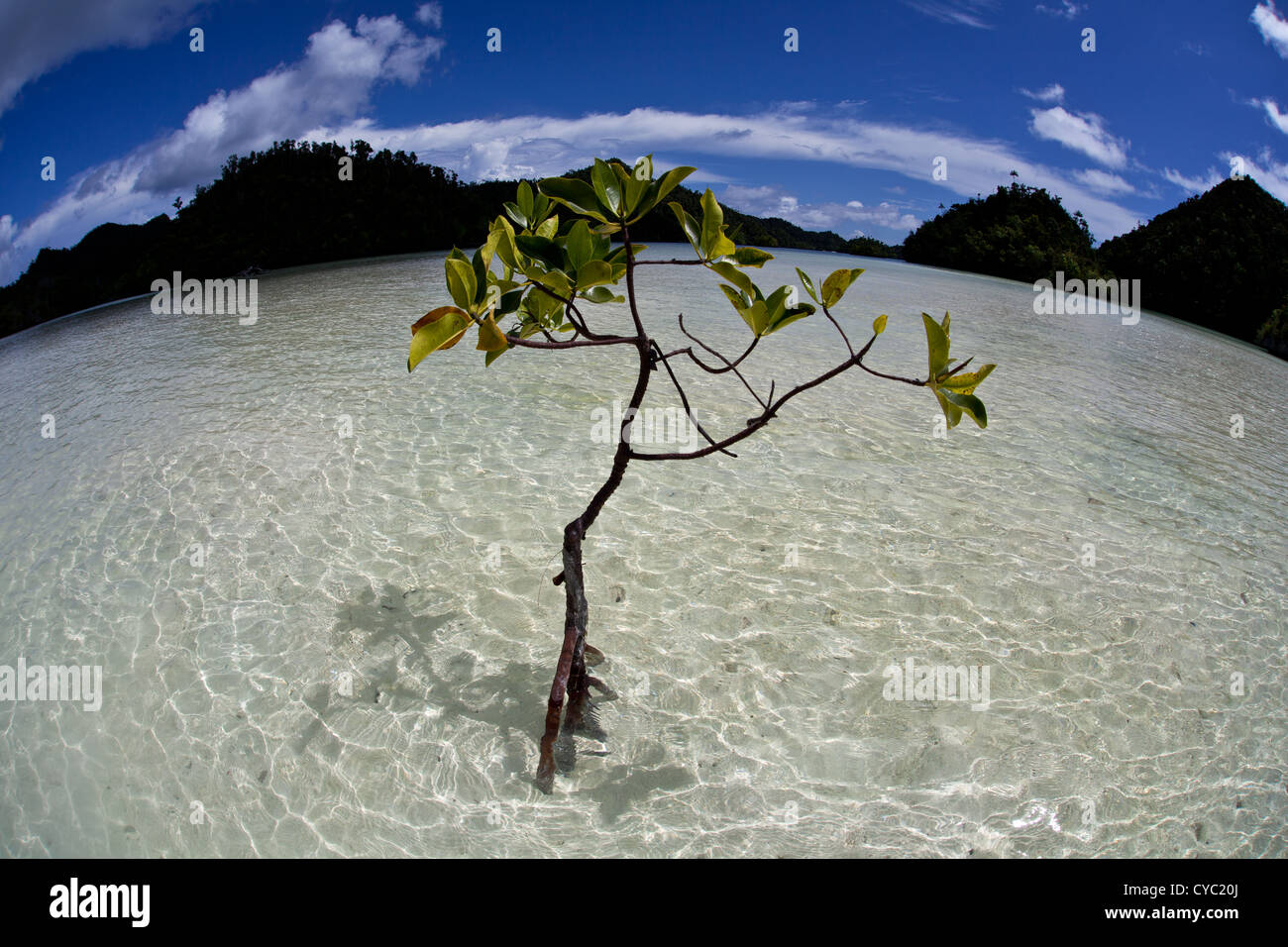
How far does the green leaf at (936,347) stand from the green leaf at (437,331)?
2.89ft

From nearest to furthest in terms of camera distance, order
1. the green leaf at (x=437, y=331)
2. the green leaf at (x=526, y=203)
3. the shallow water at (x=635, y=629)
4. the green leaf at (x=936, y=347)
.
Result: the green leaf at (x=437, y=331) → the green leaf at (x=936, y=347) → the green leaf at (x=526, y=203) → the shallow water at (x=635, y=629)

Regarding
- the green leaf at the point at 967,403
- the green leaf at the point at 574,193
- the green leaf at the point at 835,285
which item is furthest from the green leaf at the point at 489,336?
the green leaf at the point at 967,403

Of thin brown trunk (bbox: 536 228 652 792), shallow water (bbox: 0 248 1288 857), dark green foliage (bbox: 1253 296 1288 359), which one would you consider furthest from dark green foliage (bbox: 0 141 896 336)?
thin brown trunk (bbox: 536 228 652 792)

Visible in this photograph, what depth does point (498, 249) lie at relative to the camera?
1.37m

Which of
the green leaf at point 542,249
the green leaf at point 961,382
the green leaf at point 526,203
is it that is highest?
the green leaf at point 526,203

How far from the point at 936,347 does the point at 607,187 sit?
2.60 feet

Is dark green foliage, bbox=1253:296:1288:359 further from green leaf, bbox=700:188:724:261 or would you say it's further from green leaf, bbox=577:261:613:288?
green leaf, bbox=577:261:613:288

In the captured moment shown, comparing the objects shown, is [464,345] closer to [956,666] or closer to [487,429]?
[487,429]

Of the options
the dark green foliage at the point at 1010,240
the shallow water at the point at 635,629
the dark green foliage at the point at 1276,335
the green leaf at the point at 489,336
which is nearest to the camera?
the green leaf at the point at 489,336

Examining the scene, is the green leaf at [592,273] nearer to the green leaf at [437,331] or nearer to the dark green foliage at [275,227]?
the green leaf at [437,331]

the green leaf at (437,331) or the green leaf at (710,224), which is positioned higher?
the green leaf at (710,224)

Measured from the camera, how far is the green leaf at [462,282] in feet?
3.62

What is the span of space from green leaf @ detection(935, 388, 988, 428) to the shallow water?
4.11 ft
